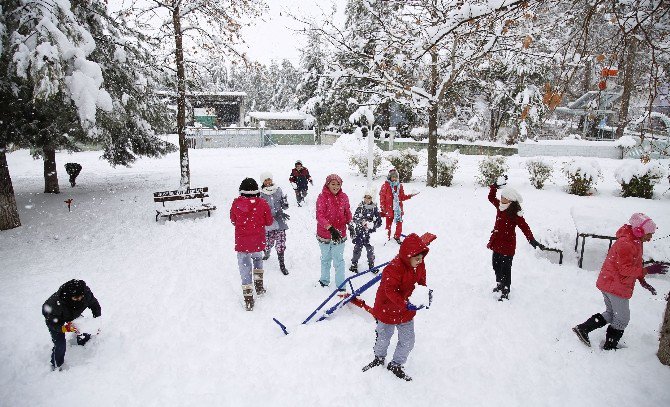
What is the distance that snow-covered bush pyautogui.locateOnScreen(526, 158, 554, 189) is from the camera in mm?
12500

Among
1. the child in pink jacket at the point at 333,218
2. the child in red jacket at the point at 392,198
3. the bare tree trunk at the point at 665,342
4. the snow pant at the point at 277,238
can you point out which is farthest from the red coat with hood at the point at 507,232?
the snow pant at the point at 277,238

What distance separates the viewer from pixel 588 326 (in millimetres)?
4777

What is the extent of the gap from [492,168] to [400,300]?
1091 cm

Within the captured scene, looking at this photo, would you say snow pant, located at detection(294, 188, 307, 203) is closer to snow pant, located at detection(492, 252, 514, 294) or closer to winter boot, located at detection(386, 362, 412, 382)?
snow pant, located at detection(492, 252, 514, 294)

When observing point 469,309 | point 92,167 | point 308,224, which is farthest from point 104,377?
point 92,167

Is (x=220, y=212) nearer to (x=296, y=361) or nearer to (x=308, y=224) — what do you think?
(x=308, y=224)

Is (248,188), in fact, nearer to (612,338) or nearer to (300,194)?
(612,338)

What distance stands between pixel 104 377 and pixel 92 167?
21.3 metres

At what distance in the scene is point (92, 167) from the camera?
21938mm

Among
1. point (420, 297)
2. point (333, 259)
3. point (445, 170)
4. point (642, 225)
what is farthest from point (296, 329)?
point (445, 170)

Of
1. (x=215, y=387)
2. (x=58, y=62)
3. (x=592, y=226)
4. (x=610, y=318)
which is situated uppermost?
(x=58, y=62)

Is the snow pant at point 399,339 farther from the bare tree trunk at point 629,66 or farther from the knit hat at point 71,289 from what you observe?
the bare tree trunk at point 629,66

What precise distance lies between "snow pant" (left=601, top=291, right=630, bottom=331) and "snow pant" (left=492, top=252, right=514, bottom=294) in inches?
56.3

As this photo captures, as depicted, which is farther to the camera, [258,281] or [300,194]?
[300,194]
